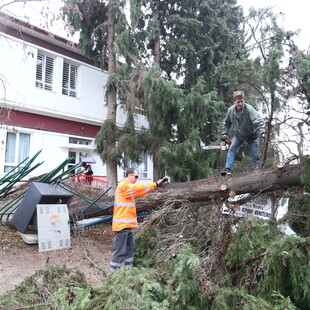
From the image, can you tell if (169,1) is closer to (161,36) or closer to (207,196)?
(161,36)

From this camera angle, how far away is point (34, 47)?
40.8ft

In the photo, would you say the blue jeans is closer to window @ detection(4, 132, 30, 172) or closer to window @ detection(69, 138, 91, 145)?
window @ detection(4, 132, 30, 172)

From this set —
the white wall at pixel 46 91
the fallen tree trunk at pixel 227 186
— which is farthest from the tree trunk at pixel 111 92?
the fallen tree trunk at pixel 227 186

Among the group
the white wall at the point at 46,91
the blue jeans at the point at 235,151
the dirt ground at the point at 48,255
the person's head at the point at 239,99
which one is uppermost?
the white wall at the point at 46,91

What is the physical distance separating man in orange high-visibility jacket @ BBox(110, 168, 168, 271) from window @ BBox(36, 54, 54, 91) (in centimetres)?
942

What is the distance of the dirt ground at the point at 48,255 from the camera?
4800 millimetres

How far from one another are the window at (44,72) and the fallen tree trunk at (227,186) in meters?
9.18

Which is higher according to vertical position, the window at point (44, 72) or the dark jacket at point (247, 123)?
the window at point (44, 72)

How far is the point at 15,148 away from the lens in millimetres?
12141

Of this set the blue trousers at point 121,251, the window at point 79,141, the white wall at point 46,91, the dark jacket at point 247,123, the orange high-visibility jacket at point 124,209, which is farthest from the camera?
the window at point 79,141

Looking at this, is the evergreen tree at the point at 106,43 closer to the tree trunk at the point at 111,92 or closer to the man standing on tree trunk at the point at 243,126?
the tree trunk at the point at 111,92

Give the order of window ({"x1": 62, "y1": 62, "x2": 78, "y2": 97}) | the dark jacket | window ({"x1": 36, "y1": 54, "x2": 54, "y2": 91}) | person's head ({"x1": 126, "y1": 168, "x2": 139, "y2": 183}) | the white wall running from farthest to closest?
window ({"x1": 62, "y1": 62, "x2": 78, "y2": 97}) < window ({"x1": 36, "y1": 54, "x2": 54, "y2": 91}) < the white wall < the dark jacket < person's head ({"x1": 126, "y1": 168, "x2": 139, "y2": 183})

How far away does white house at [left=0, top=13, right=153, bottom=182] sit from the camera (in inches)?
460

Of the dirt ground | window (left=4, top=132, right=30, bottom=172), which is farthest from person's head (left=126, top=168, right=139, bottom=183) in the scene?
window (left=4, top=132, right=30, bottom=172)
